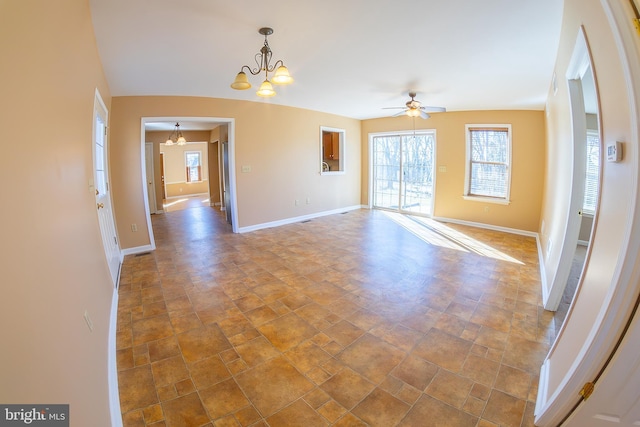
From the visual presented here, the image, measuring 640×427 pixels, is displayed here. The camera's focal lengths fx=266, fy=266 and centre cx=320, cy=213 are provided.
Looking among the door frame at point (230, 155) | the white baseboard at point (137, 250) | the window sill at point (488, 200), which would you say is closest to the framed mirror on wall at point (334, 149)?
the door frame at point (230, 155)

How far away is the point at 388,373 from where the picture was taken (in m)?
1.87

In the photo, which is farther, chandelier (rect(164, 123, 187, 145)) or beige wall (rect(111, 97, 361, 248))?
chandelier (rect(164, 123, 187, 145))

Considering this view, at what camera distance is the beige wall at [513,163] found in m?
5.16

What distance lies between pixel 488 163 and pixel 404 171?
1943mm

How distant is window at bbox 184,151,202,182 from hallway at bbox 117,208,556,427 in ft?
28.4

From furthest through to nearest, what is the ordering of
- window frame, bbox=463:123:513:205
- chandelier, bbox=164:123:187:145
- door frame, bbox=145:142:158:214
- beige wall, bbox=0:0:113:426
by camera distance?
chandelier, bbox=164:123:187:145 → door frame, bbox=145:142:158:214 → window frame, bbox=463:123:513:205 → beige wall, bbox=0:0:113:426

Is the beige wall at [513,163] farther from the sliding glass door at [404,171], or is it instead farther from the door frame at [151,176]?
the door frame at [151,176]

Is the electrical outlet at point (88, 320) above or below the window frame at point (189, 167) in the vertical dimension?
below

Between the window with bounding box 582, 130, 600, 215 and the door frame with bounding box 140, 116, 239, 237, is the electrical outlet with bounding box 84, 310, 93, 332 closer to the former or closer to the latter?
the door frame with bounding box 140, 116, 239, 237

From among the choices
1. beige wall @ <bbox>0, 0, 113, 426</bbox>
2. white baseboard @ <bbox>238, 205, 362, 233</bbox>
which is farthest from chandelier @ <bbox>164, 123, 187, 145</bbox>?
beige wall @ <bbox>0, 0, 113, 426</bbox>

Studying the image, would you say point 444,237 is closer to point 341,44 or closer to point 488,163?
point 488,163

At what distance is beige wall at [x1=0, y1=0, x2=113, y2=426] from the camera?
0.84 m

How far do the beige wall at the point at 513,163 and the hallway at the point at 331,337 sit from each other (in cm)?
167

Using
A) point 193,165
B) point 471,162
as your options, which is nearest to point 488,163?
point 471,162
